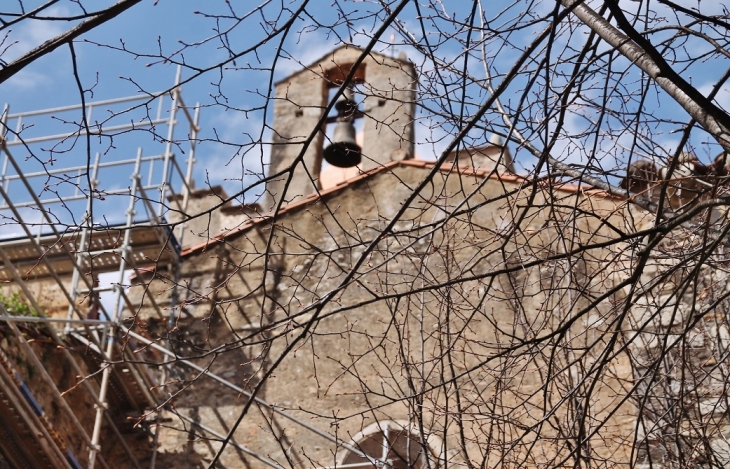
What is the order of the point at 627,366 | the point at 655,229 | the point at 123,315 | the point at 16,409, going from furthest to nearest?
1. the point at 123,315
2. the point at 627,366
3. the point at 16,409
4. the point at 655,229

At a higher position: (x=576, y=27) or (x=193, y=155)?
(x=193, y=155)

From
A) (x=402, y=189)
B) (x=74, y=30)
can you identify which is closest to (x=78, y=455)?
(x=402, y=189)

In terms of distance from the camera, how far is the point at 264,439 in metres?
7.39

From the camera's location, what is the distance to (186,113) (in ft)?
33.4

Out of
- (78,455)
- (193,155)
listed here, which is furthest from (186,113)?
(78,455)

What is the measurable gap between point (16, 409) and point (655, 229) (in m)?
4.69

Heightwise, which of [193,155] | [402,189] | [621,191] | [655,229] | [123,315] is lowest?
[655,229]

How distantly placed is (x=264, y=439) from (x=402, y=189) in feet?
8.60

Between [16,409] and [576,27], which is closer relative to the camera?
[576,27]

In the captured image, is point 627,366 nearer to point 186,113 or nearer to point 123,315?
point 123,315

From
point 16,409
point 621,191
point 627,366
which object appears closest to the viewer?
point 621,191

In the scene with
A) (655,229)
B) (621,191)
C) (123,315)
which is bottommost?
(655,229)

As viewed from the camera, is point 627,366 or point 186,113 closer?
point 627,366

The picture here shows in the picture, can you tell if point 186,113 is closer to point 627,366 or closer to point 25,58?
point 627,366
